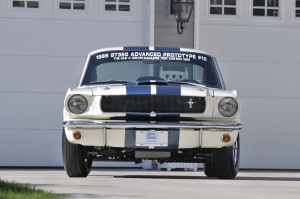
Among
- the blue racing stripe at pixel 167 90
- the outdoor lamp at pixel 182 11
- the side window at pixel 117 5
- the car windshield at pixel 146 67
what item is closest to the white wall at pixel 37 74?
the side window at pixel 117 5

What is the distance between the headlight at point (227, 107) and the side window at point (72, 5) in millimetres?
8087

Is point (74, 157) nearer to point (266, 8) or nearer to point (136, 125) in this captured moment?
point (136, 125)

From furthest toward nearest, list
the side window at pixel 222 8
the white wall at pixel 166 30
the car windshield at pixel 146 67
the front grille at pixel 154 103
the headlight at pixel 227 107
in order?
the side window at pixel 222 8
the white wall at pixel 166 30
the car windshield at pixel 146 67
the headlight at pixel 227 107
the front grille at pixel 154 103

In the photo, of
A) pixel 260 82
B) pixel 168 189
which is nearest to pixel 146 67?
pixel 168 189

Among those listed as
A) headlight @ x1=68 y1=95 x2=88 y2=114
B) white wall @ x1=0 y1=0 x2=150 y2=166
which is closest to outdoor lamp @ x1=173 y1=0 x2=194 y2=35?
white wall @ x1=0 y1=0 x2=150 y2=166

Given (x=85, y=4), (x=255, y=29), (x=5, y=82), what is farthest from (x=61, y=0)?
(x=255, y=29)

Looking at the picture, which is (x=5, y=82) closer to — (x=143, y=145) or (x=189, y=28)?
(x=189, y=28)

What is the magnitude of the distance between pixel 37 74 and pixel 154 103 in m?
7.72

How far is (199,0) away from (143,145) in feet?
29.5

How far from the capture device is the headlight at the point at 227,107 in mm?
13258

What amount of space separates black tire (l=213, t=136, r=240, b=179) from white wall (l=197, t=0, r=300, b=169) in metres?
7.45

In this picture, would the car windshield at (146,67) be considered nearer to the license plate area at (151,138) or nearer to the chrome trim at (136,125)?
the chrome trim at (136,125)

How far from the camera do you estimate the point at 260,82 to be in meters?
21.5

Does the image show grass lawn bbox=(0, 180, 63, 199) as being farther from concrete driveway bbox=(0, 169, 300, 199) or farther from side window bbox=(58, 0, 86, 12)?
side window bbox=(58, 0, 86, 12)
